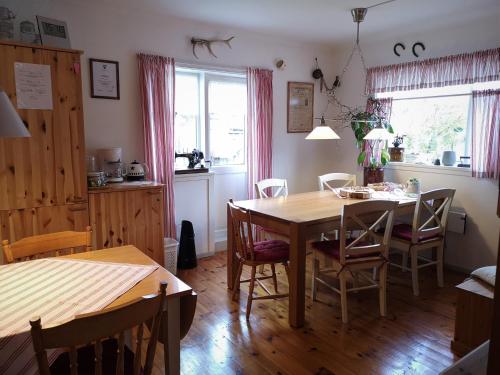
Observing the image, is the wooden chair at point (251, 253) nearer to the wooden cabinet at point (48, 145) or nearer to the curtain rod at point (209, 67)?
the wooden cabinet at point (48, 145)

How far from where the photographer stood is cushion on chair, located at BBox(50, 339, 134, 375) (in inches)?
57.3

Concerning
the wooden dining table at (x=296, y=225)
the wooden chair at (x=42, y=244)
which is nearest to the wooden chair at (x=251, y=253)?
the wooden dining table at (x=296, y=225)

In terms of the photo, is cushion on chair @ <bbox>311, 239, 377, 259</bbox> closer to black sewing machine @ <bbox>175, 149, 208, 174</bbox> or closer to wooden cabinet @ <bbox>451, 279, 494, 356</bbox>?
wooden cabinet @ <bbox>451, 279, 494, 356</bbox>

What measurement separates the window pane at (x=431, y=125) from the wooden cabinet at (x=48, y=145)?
10.9 feet

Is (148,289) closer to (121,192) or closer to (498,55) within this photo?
(121,192)

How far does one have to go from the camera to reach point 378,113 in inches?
174

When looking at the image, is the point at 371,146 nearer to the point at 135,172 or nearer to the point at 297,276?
the point at 297,276

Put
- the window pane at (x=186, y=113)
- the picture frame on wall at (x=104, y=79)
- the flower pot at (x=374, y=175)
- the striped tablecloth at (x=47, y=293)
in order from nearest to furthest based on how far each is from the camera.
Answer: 1. the striped tablecloth at (x=47, y=293)
2. the picture frame on wall at (x=104, y=79)
3. the window pane at (x=186, y=113)
4. the flower pot at (x=374, y=175)

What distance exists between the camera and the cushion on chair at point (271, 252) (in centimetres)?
283

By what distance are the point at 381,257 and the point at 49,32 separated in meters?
3.04

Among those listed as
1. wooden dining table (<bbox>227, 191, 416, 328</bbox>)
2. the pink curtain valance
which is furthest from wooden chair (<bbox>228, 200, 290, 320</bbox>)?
the pink curtain valance

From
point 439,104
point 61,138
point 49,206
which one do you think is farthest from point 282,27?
point 49,206

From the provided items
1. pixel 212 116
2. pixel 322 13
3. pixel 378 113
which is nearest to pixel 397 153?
pixel 378 113

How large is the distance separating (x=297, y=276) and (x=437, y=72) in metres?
2.60
